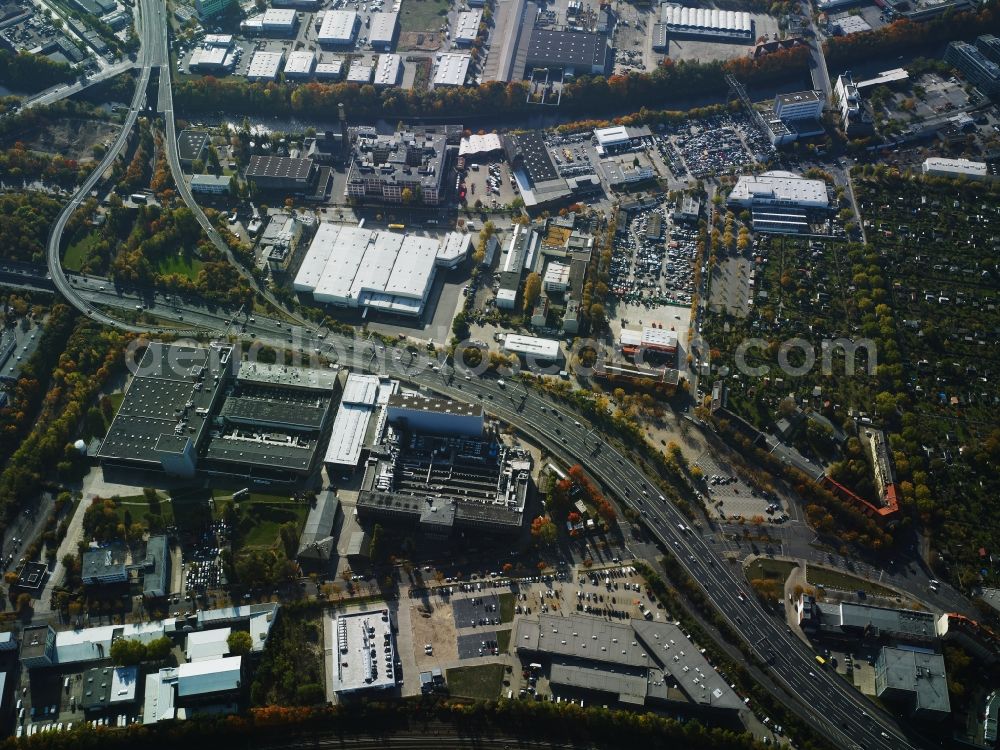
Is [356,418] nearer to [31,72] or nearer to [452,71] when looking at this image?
[452,71]

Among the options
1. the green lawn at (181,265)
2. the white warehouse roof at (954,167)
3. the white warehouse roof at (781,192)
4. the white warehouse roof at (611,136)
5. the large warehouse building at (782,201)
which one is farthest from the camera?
the white warehouse roof at (611,136)

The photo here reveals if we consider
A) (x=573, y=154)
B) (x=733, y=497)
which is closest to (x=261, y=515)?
(x=733, y=497)

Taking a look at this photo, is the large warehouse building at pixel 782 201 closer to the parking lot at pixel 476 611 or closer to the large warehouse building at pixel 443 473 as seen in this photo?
the large warehouse building at pixel 443 473

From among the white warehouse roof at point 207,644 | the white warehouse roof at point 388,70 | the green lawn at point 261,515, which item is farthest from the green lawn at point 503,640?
the white warehouse roof at point 388,70

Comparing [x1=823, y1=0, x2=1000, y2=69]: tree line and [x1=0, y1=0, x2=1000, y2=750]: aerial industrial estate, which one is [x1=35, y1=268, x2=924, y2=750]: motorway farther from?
[x1=823, y1=0, x2=1000, y2=69]: tree line

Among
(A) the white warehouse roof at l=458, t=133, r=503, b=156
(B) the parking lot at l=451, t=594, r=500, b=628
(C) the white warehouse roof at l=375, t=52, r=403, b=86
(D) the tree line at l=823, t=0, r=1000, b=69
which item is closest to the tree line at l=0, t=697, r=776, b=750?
(B) the parking lot at l=451, t=594, r=500, b=628

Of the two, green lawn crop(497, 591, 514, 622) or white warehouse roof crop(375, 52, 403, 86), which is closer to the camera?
green lawn crop(497, 591, 514, 622)

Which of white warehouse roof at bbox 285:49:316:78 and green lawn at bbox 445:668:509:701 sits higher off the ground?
white warehouse roof at bbox 285:49:316:78
